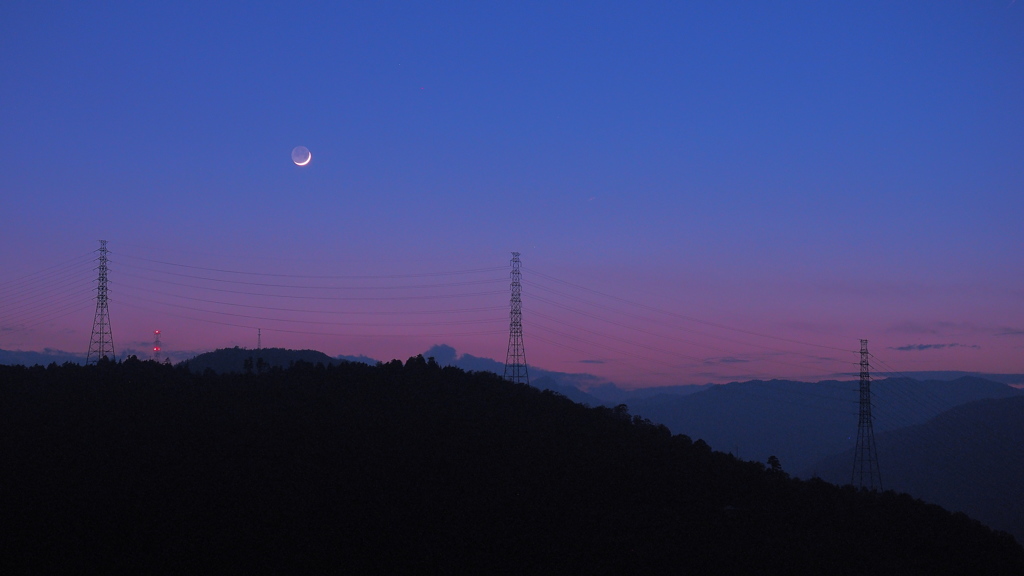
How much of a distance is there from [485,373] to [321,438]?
139 feet

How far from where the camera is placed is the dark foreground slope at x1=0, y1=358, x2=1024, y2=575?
63188 mm

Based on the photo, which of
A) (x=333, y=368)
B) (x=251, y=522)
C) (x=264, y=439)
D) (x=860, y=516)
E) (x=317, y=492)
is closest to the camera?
(x=251, y=522)

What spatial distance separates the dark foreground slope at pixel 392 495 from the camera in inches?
2488

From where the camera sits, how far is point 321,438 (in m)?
90.3

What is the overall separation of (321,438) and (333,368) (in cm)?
3464

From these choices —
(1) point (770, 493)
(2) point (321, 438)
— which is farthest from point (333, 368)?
(1) point (770, 493)

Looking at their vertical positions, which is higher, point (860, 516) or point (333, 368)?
point (333, 368)

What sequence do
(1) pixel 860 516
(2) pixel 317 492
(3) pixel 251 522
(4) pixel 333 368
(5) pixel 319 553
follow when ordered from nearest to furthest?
(5) pixel 319 553
(3) pixel 251 522
(2) pixel 317 492
(1) pixel 860 516
(4) pixel 333 368

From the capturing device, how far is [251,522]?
6781 centimetres

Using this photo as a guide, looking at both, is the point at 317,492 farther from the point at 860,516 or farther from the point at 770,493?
the point at 860,516

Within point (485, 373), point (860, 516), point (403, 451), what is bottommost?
point (860, 516)

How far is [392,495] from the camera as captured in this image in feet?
251

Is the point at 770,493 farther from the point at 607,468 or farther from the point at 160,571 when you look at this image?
the point at 160,571

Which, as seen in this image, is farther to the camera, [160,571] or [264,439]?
[264,439]
